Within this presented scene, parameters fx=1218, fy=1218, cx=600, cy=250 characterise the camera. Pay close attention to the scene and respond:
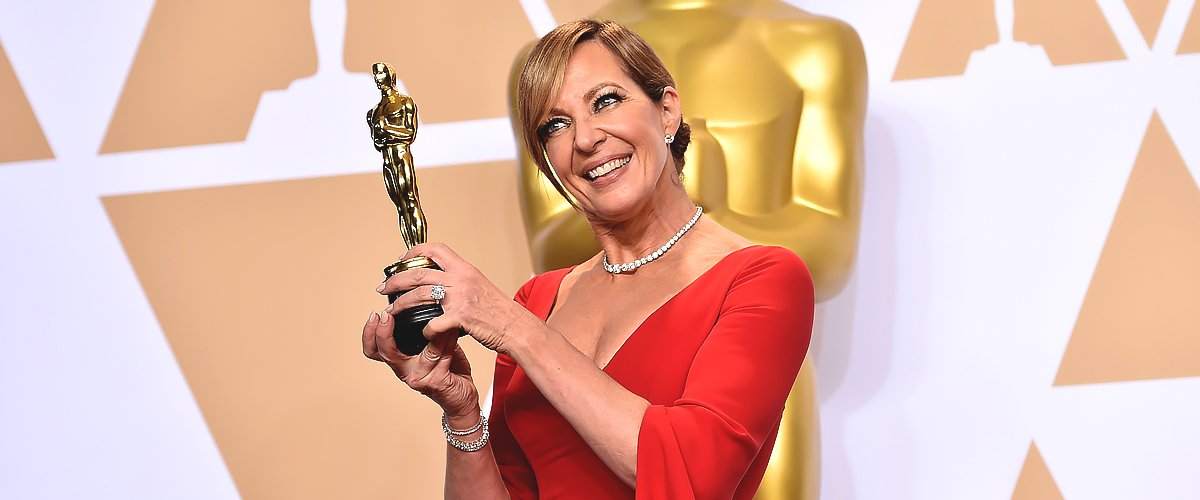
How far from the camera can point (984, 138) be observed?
270cm

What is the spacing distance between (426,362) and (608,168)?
318 mm

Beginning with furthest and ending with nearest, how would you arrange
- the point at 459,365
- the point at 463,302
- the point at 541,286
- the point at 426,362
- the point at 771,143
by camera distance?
the point at 771,143 < the point at 541,286 < the point at 459,365 < the point at 426,362 < the point at 463,302

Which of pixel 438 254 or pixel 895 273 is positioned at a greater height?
pixel 895 273

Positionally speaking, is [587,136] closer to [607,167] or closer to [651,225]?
[607,167]

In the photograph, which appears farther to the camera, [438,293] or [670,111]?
[670,111]

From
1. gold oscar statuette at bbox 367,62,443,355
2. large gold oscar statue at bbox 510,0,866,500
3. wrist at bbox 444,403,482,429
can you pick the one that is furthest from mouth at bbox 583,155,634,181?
large gold oscar statue at bbox 510,0,866,500

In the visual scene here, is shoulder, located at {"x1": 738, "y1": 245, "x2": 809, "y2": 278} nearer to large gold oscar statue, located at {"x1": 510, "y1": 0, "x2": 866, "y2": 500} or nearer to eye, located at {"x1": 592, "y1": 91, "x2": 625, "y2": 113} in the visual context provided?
eye, located at {"x1": 592, "y1": 91, "x2": 625, "y2": 113}

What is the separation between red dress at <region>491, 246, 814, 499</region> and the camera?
1.30 metres

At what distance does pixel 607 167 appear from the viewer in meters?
1.47

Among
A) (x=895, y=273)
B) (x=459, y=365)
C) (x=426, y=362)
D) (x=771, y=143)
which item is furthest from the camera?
(x=895, y=273)

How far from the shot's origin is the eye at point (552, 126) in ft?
4.89

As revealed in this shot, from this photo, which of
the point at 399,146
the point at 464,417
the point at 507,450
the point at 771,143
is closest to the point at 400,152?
the point at 399,146

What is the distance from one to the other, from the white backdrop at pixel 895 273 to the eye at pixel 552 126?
1.33 m

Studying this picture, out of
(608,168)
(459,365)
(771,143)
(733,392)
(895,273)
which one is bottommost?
→ (733,392)
